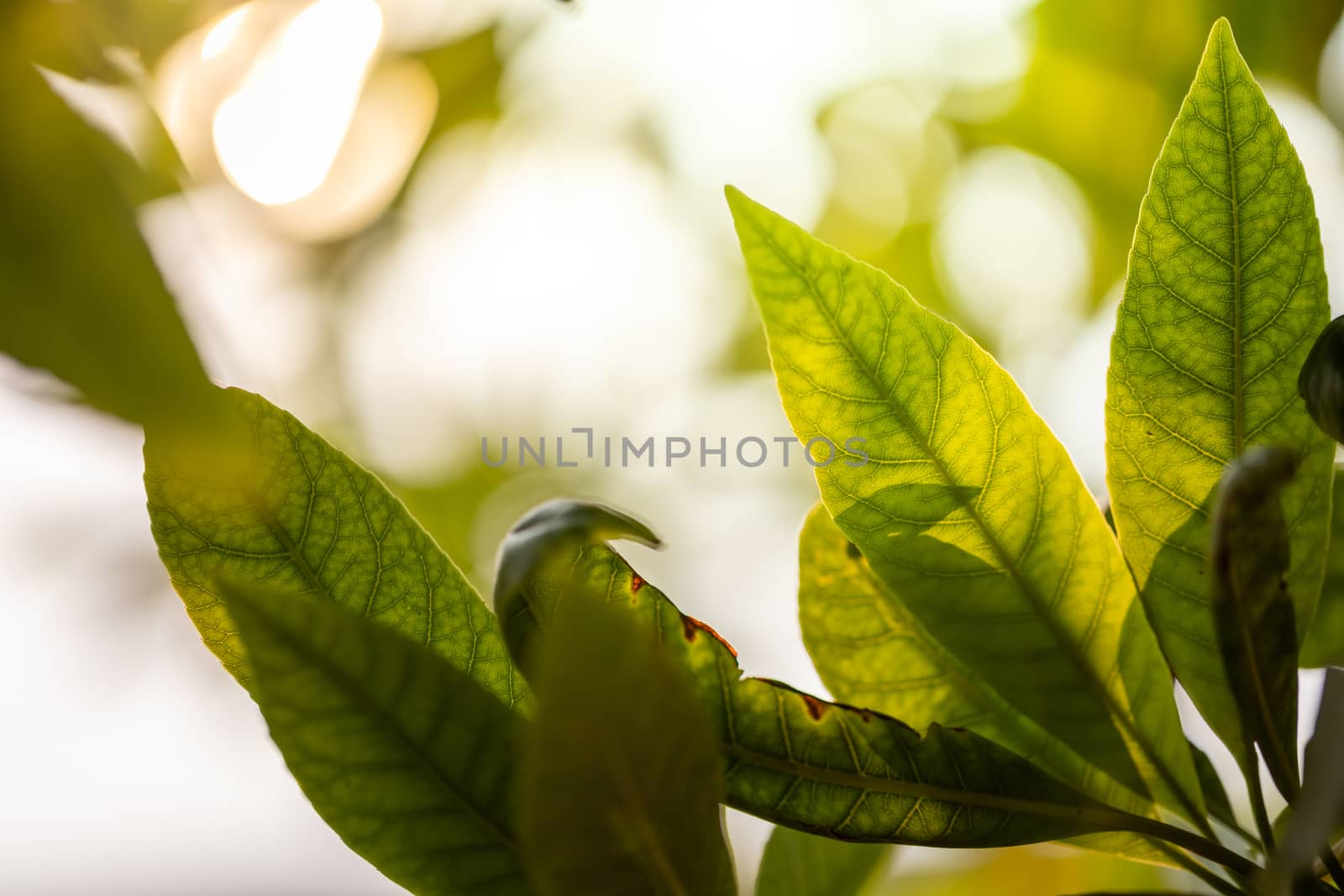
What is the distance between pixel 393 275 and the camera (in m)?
2.13

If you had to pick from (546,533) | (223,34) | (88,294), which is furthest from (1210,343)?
(223,34)

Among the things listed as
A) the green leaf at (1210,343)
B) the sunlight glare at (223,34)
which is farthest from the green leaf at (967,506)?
the sunlight glare at (223,34)

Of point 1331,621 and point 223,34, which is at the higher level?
point 223,34

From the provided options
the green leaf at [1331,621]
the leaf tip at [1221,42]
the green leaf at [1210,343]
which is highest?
the leaf tip at [1221,42]

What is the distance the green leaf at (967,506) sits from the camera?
1.41ft

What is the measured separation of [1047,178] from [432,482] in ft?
4.41

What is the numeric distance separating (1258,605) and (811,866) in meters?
0.29

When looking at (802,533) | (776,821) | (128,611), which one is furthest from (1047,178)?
(128,611)

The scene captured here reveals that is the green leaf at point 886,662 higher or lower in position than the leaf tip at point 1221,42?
lower

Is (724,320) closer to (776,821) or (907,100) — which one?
(907,100)

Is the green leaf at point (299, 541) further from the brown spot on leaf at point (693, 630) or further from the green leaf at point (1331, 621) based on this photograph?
the green leaf at point (1331, 621)

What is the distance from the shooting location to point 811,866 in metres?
0.55

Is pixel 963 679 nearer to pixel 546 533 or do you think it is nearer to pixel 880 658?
pixel 880 658

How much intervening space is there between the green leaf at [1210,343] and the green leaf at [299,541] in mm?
297
